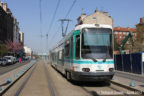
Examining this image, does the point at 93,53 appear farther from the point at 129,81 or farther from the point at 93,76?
the point at 129,81

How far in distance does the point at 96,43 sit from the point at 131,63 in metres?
10.5

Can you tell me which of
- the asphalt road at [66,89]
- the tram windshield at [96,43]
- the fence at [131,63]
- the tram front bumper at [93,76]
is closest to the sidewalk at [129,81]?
the asphalt road at [66,89]

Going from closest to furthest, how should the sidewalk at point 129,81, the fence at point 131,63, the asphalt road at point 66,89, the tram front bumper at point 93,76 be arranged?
the asphalt road at point 66,89 < the tram front bumper at point 93,76 < the sidewalk at point 129,81 < the fence at point 131,63

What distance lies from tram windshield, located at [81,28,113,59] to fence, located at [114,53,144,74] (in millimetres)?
8409

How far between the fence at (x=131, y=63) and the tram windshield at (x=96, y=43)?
8409mm

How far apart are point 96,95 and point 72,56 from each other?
11.0 feet

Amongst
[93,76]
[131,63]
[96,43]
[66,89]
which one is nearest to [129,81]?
[93,76]

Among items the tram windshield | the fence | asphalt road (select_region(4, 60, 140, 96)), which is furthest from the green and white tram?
the fence

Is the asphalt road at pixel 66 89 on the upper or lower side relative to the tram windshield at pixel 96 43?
lower

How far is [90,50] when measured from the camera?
9945 millimetres

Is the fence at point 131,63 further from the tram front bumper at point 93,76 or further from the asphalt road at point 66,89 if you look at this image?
the tram front bumper at point 93,76

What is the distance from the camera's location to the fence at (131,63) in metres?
17.7

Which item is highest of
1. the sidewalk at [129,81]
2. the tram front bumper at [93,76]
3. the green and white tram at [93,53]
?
the green and white tram at [93,53]

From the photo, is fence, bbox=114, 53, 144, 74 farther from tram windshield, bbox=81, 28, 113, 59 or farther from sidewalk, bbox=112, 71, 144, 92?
tram windshield, bbox=81, 28, 113, 59
